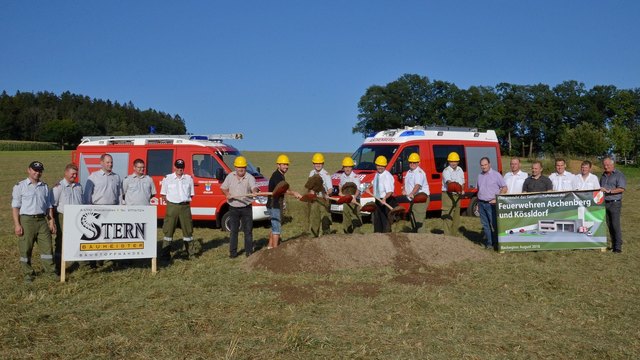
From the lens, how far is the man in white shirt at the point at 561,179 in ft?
35.3

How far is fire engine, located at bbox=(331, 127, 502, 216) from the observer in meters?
13.7

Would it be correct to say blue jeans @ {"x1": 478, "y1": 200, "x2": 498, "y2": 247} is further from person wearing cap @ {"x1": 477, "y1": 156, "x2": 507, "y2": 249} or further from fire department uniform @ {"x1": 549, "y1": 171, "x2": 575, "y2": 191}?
fire department uniform @ {"x1": 549, "y1": 171, "x2": 575, "y2": 191}

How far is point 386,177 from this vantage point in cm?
1046

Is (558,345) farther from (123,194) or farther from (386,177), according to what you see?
(123,194)

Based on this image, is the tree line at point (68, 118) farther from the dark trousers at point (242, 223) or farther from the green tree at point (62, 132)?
the dark trousers at point (242, 223)

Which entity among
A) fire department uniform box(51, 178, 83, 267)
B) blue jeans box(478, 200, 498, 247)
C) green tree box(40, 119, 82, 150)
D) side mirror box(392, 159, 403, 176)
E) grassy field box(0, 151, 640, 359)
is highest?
green tree box(40, 119, 82, 150)

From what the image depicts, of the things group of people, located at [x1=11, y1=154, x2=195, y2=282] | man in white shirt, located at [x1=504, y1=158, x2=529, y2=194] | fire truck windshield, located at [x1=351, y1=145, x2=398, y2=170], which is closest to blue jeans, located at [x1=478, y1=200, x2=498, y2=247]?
man in white shirt, located at [x1=504, y1=158, x2=529, y2=194]

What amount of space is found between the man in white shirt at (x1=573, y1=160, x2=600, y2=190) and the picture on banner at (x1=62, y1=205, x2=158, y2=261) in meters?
7.95

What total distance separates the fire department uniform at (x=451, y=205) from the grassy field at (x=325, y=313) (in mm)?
1788

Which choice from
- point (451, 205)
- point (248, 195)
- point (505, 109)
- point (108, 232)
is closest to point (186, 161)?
point (248, 195)

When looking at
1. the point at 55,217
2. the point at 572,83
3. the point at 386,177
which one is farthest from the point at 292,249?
the point at 572,83

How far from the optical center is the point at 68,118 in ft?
312

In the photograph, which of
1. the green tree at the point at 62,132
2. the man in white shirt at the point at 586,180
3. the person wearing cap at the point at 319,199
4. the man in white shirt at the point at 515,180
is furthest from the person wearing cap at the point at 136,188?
the green tree at the point at 62,132

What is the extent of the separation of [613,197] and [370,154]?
5965 mm
